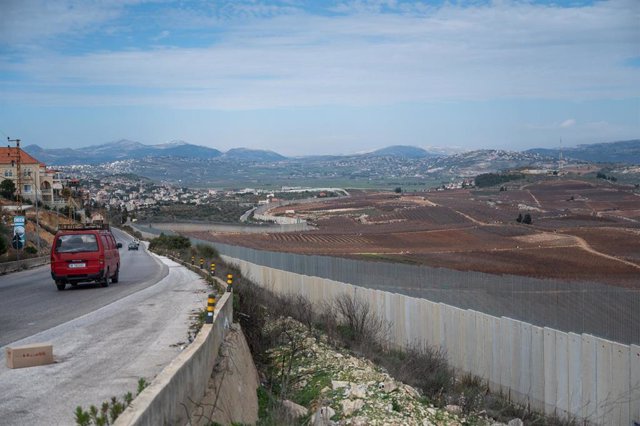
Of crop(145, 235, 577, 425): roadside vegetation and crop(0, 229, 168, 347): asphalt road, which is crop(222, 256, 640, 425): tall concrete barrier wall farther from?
crop(0, 229, 168, 347): asphalt road

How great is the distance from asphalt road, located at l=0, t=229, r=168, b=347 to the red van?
1.28 feet

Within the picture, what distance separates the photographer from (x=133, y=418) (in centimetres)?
582

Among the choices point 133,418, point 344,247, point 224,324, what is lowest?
point 344,247

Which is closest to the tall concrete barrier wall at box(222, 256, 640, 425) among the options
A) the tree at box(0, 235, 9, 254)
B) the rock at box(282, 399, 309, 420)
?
the rock at box(282, 399, 309, 420)

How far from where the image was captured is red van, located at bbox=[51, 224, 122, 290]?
883 inches

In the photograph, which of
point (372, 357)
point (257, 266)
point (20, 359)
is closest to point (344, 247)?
point (257, 266)

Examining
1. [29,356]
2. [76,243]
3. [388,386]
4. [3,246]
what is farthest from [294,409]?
[3,246]

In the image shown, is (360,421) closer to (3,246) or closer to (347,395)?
(347,395)

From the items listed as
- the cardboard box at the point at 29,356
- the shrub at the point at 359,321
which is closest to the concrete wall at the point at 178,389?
the cardboard box at the point at 29,356

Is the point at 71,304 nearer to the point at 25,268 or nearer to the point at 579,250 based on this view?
the point at 25,268

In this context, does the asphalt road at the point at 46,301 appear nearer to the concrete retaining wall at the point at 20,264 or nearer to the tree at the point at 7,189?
the concrete retaining wall at the point at 20,264

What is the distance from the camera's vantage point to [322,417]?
11.1 meters

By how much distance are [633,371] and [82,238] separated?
15.1 m

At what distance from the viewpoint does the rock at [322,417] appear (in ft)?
35.9
